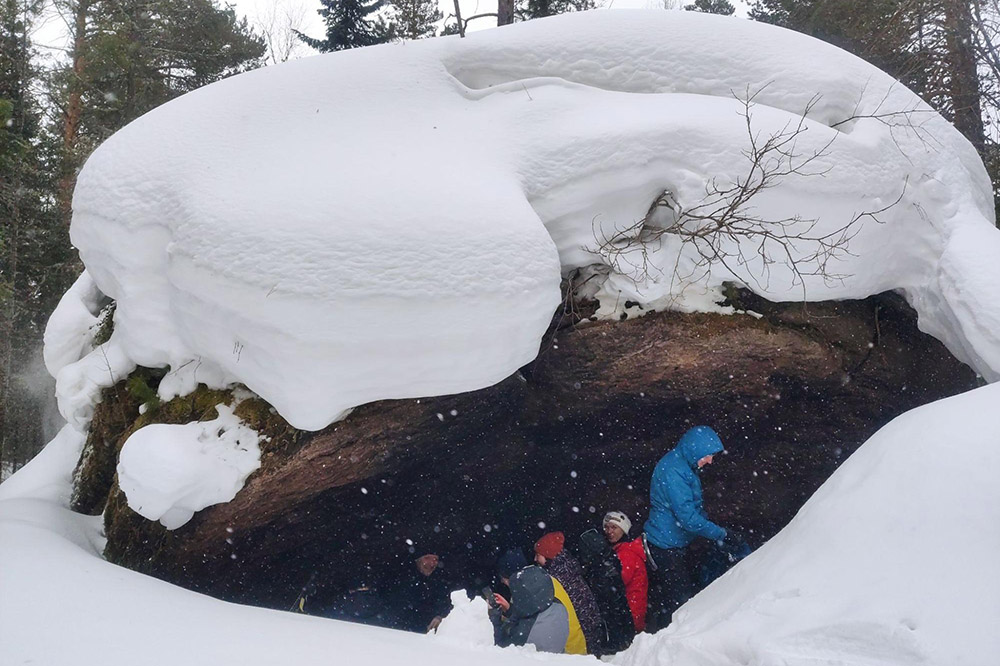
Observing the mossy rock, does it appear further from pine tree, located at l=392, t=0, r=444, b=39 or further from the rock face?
pine tree, located at l=392, t=0, r=444, b=39

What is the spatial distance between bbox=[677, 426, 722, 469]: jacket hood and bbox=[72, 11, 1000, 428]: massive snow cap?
1.06 metres

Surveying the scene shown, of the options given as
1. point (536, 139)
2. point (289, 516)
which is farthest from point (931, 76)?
point (289, 516)

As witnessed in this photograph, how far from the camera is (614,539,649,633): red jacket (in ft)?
15.5

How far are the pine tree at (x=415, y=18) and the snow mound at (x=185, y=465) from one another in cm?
1271

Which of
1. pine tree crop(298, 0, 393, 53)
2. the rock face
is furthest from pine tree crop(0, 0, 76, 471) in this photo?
the rock face

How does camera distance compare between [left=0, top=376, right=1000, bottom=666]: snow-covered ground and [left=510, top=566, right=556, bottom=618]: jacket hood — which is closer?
[left=0, top=376, right=1000, bottom=666]: snow-covered ground

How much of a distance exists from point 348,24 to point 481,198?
1132 centimetres

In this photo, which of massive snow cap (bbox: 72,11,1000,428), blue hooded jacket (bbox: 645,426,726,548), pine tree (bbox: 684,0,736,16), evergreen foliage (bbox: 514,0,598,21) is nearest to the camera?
massive snow cap (bbox: 72,11,1000,428)

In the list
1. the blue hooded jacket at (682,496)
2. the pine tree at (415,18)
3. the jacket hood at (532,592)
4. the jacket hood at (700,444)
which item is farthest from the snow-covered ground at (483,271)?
the pine tree at (415,18)

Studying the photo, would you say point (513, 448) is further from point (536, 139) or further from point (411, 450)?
point (536, 139)

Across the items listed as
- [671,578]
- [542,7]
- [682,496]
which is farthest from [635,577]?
[542,7]

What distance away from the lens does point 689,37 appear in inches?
214

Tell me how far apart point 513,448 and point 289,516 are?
5.76 feet

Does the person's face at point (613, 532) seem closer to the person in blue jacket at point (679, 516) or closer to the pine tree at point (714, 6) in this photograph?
the person in blue jacket at point (679, 516)
